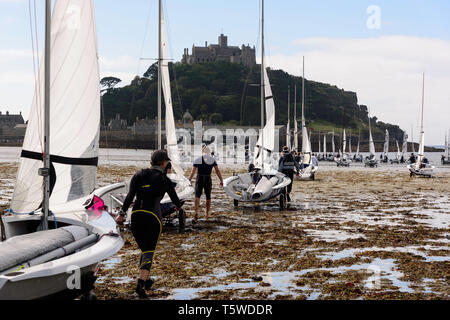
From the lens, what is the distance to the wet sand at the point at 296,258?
617cm

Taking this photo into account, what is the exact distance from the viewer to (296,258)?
8086 mm

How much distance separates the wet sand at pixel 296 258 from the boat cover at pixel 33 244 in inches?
36.3

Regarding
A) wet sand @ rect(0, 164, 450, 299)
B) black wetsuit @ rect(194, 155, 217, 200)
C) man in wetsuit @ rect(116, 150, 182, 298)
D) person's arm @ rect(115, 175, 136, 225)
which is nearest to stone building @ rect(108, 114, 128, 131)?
wet sand @ rect(0, 164, 450, 299)

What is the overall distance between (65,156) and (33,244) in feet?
7.31

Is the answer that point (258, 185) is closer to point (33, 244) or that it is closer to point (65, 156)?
point (65, 156)

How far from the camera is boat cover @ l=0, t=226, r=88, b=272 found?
4469 mm

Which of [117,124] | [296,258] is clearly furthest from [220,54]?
[296,258]

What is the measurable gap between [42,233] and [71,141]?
193 centimetres

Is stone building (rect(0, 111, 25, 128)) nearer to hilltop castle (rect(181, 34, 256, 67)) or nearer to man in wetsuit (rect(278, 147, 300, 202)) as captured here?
hilltop castle (rect(181, 34, 256, 67))

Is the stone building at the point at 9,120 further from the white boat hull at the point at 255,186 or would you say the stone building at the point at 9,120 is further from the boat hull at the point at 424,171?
the white boat hull at the point at 255,186

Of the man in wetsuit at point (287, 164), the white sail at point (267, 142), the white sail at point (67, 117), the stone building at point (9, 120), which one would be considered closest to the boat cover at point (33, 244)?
the white sail at point (67, 117)

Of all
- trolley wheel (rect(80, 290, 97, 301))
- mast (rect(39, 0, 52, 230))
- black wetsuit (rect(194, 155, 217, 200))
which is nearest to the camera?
trolley wheel (rect(80, 290, 97, 301))

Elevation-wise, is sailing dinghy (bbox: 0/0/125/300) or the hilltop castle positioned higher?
the hilltop castle

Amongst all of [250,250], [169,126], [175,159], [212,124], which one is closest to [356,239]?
[250,250]
